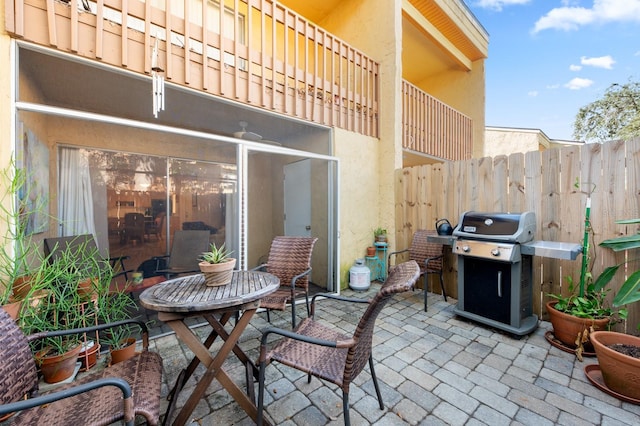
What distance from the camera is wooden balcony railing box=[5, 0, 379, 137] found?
7.23 feet

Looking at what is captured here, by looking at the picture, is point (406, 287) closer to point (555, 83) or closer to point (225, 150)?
point (225, 150)

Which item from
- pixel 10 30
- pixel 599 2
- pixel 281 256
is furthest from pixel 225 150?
pixel 599 2

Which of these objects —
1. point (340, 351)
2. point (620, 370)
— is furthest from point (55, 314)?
point (620, 370)

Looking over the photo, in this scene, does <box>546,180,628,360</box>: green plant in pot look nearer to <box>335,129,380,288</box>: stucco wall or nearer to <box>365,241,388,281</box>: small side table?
<box>365,241,388,281</box>: small side table

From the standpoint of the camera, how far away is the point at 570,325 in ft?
7.89

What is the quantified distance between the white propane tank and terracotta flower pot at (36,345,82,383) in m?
3.35

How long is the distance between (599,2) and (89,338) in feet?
45.5

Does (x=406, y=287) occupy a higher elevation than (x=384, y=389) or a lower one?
higher

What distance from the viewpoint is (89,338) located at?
94.4 inches

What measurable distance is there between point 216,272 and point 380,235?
136 inches

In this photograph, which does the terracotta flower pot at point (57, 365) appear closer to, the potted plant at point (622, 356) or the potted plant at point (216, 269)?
the potted plant at point (216, 269)

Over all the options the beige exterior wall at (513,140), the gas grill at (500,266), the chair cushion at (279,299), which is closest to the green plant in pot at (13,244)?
the chair cushion at (279,299)

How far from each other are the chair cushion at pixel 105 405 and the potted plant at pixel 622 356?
2.90 meters

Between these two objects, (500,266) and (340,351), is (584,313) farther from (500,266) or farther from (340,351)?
(340,351)
